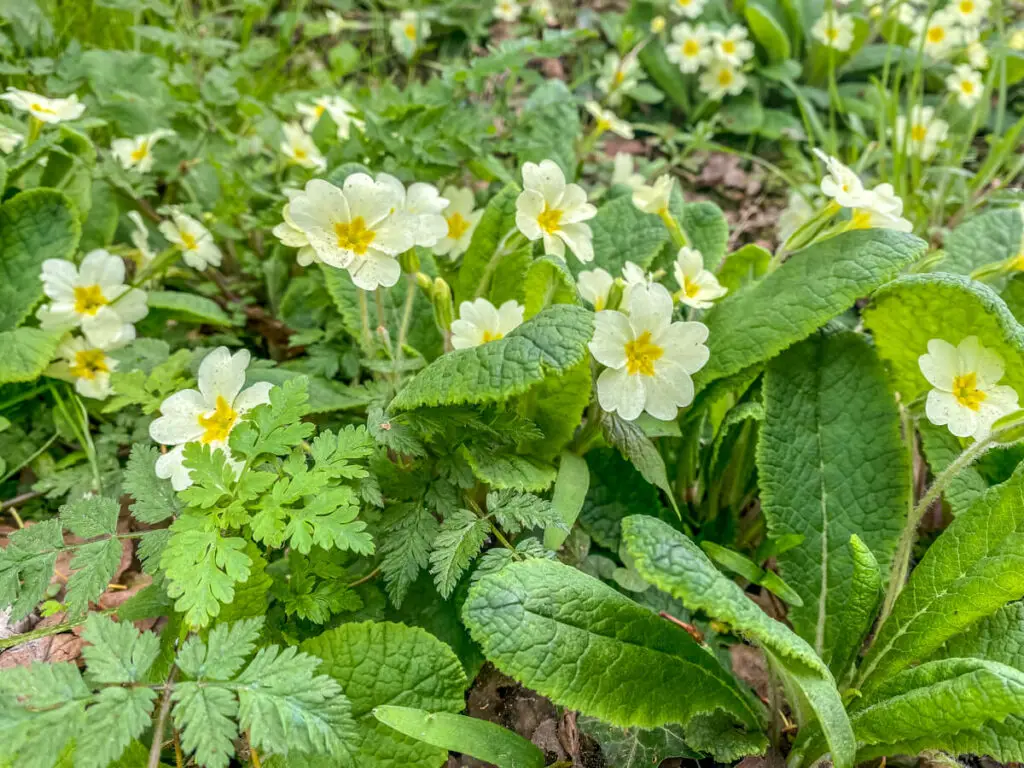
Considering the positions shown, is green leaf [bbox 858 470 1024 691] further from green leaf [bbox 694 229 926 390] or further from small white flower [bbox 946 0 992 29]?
small white flower [bbox 946 0 992 29]

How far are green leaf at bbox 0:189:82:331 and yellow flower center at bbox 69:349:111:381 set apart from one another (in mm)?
204

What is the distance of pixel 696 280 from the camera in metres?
1.78

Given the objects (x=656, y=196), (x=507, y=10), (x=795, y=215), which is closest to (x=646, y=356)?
(x=656, y=196)

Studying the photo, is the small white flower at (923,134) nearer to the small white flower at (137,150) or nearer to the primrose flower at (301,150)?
the primrose flower at (301,150)

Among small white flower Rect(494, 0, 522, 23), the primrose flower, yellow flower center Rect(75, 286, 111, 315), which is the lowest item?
yellow flower center Rect(75, 286, 111, 315)

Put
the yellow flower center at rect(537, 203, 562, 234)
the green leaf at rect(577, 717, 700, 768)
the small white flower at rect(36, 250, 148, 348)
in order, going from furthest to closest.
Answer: the small white flower at rect(36, 250, 148, 348), the yellow flower center at rect(537, 203, 562, 234), the green leaf at rect(577, 717, 700, 768)

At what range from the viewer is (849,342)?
68.9 inches

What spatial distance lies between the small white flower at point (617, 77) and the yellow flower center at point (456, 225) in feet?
4.23

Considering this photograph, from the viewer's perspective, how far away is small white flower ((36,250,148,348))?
1.85 m

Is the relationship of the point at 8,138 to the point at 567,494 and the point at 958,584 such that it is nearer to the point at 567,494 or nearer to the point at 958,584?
the point at 567,494

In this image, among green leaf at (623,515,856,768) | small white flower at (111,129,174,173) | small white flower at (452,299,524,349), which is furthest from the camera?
small white flower at (111,129,174,173)

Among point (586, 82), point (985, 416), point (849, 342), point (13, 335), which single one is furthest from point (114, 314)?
point (586, 82)

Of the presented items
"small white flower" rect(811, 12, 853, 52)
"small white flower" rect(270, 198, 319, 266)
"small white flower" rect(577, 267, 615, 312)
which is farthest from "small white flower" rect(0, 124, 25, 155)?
"small white flower" rect(811, 12, 853, 52)

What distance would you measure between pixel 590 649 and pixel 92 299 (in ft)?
4.88
